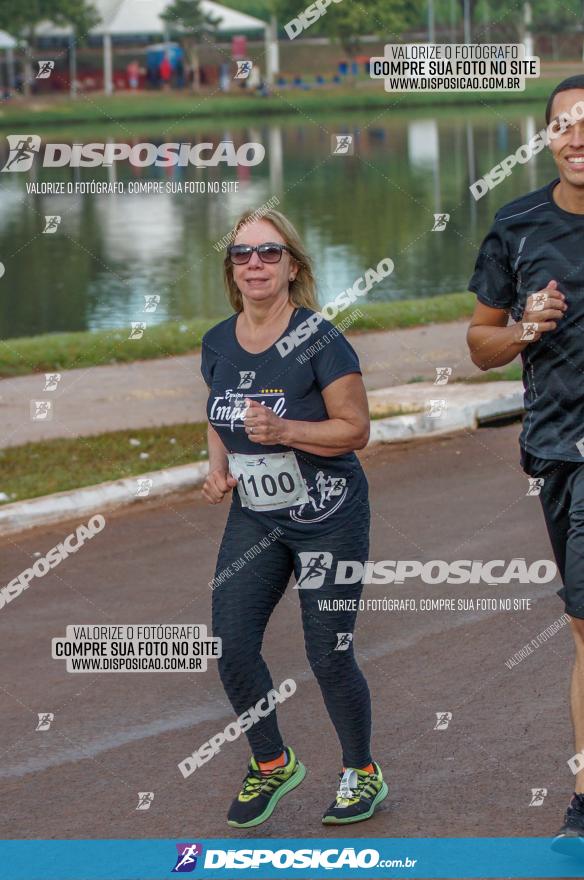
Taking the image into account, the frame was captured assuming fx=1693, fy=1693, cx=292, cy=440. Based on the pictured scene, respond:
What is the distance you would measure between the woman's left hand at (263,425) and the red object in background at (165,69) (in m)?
72.6

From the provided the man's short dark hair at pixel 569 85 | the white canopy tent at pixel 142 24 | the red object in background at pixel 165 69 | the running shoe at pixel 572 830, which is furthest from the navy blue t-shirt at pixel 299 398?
the white canopy tent at pixel 142 24

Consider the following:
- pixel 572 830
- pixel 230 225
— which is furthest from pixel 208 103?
pixel 572 830

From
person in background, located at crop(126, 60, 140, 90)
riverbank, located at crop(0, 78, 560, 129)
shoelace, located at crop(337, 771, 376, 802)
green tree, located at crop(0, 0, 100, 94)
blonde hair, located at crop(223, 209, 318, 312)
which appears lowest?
shoelace, located at crop(337, 771, 376, 802)

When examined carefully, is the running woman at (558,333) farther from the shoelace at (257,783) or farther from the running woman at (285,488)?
the shoelace at (257,783)

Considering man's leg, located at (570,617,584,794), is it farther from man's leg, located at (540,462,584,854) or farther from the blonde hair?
the blonde hair

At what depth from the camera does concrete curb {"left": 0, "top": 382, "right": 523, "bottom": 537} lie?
9.24 meters

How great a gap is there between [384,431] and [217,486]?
5.93 meters

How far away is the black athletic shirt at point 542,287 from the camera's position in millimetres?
4762

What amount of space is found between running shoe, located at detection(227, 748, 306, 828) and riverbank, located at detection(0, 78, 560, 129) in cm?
5886

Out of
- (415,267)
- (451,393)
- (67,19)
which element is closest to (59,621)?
(451,393)

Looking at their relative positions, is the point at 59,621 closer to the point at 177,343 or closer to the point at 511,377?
the point at 511,377

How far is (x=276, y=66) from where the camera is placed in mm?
81750

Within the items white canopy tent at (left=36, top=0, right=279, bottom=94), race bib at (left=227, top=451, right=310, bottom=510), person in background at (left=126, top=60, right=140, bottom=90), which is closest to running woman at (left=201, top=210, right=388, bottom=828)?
race bib at (left=227, top=451, right=310, bottom=510)

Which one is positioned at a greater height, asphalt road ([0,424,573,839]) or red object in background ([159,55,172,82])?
red object in background ([159,55,172,82])
